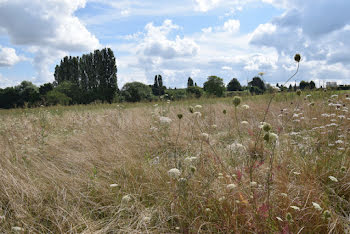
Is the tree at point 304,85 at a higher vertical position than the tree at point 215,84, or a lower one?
lower

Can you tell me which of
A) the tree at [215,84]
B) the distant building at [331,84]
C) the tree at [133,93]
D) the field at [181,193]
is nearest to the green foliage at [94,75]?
the tree at [133,93]

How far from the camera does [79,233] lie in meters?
1.69

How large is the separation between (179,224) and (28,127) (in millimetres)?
4741

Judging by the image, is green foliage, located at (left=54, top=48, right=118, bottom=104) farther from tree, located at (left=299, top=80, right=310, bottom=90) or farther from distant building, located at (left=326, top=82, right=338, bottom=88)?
distant building, located at (left=326, top=82, right=338, bottom=88)

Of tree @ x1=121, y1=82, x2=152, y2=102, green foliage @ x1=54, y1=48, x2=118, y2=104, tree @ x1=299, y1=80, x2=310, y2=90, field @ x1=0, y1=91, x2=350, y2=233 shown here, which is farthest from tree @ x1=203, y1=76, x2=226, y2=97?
field @ x1=0, y1=91, x2=350, y2=233

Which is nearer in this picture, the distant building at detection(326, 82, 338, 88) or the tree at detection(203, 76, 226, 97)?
the distant building at detection(326, 82, 338, 88)

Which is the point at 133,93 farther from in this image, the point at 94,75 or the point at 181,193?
the point at 181,193

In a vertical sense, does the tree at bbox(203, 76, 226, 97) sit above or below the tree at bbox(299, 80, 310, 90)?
above

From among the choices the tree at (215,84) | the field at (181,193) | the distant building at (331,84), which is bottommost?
the field at (181,193)

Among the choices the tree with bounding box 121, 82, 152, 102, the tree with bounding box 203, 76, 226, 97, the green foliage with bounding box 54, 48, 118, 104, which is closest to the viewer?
the tree with bounding box 121, 82, 152, 102

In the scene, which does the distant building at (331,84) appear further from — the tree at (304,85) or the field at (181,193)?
the field at (181,193)

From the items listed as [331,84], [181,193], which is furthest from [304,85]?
[181,193]

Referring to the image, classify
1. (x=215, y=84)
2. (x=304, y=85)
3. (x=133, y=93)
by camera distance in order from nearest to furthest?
(x=304, y=85), (x=133, y=93), (x=215, y=84)

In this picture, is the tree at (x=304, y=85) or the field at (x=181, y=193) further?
the tree at (x=304, y=85)
